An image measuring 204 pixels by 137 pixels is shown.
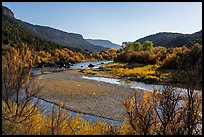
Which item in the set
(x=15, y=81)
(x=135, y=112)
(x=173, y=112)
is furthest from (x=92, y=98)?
(x=173, y=112)

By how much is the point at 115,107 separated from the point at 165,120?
11.8 metres

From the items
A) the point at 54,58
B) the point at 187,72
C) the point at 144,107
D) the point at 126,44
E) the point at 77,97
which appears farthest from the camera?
the point at 126,44

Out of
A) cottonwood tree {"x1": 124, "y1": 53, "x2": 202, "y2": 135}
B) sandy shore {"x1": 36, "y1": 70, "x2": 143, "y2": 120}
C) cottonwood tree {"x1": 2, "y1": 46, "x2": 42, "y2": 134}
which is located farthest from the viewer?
sandy shore {"x1": 36, "y1": 70, "x2": 143, "y2": 120}

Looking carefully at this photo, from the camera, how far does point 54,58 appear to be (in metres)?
76.2

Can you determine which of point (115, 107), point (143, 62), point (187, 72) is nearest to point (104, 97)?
point (115, 107)

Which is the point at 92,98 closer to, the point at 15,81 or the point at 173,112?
the point at 15,81

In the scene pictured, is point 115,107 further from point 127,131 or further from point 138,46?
point 138,46

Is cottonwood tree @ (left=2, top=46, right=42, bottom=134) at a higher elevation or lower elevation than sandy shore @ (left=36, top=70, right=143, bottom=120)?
higher

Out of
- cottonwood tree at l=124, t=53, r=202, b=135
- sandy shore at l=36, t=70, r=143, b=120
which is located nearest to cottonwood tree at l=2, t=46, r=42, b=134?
cottonwood tree at l=124, t=53, r=202, b=135

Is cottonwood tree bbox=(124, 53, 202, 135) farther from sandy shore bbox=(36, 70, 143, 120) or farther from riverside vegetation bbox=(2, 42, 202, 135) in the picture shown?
sandy shore bbox=(36, 70, 143, 120)

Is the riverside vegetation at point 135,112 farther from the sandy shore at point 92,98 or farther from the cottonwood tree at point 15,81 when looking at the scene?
the sandy shore at point 92,98

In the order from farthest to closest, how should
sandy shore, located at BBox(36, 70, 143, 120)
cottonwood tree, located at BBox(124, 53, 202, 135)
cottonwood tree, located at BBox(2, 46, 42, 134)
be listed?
1. sandy shore, located at BBox(36, 70, 143, 120)
2. cottonwood tree, located at BBox(2, 46, 42, 134)
3. cottonwood tree, located at BBox(124, 53, 202, 135)

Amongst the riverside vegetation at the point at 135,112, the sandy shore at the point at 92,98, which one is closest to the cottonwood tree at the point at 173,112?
the riverside vegetation at the point at 135,112

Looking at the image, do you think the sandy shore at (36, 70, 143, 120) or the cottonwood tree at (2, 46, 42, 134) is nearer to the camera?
the cottonwood tree at (2, 46, 42, 134)
